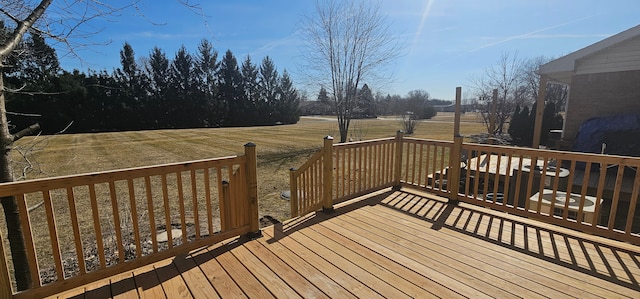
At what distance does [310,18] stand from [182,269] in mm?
10917

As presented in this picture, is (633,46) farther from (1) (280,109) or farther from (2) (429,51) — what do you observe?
(1) (280,109)

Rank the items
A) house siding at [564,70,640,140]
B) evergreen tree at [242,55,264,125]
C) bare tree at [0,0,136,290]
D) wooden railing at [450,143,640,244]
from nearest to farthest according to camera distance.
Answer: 1. bare tree at [0,0,136,290]
2. wooden railing at [450,143,640,244]
3. house siding at [564,70,640,140]
4. evergreen tree at [242,55,264,125]

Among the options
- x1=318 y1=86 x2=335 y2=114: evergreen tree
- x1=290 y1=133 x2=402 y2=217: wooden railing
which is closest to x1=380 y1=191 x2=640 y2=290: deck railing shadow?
x1=290 y1=133 x2=402 y2=217: wooden railing

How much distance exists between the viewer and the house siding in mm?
6754

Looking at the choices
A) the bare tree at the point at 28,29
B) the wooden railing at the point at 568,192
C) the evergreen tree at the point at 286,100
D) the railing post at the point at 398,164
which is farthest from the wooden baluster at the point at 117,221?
the evergreen tree at the point at 286,100

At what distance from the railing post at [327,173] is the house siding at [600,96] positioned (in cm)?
826

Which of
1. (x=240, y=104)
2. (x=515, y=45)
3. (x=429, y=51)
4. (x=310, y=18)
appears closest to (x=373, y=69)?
(x=429, y=51)

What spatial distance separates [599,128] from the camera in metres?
6.81

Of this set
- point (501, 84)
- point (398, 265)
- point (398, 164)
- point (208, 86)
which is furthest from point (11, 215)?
point (208, 86)

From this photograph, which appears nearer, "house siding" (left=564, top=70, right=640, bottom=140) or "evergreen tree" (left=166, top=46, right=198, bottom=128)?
"house siding" (left=564, top=70, right=640, bottom=140)

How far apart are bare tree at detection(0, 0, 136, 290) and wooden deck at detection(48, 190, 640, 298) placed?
3.74 ft

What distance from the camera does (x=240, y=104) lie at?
107 ft

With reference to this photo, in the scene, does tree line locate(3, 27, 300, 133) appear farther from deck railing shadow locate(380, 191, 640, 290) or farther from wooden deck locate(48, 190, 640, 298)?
deck railing shadow locate(380, 191, 640, 290)

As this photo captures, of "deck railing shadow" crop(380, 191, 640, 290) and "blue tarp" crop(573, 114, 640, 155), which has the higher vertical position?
"blue tarp" crop(573, 114, 640, 155)
